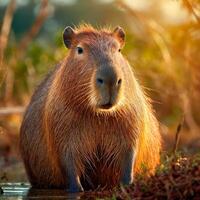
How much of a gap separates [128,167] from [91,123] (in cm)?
50

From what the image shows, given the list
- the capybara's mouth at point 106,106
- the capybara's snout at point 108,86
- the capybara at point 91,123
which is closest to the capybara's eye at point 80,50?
the capybara at point 91,123

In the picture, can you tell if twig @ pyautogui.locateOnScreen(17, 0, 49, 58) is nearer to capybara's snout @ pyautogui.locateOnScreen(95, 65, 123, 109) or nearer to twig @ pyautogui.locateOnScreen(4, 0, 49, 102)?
twig @ pyautogui.locateOnScreen(4, 0, 49, 102)

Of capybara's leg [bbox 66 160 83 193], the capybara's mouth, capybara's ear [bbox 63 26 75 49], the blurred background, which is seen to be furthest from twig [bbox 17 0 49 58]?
the capybara's mouth

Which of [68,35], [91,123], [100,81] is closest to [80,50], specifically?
[68,35]

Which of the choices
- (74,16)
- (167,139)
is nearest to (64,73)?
(167,139)

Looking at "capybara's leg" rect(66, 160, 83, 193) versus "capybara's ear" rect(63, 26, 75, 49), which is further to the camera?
"capybara's ear" rect(63, 26, 75, 49)

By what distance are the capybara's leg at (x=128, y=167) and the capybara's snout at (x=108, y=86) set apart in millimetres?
880

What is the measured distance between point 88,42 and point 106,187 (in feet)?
4.29

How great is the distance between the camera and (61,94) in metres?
8.87

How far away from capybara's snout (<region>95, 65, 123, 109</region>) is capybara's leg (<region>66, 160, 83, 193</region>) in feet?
3.00

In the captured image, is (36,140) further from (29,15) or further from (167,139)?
(29,15)

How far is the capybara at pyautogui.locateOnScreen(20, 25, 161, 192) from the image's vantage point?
859cm

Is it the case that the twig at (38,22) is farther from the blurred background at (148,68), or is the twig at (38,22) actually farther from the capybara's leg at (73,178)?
the capybara's leg at (73,178)

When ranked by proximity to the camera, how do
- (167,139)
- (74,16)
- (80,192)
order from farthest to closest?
(74,16) < (167,139) < (80,192)
